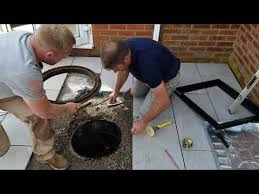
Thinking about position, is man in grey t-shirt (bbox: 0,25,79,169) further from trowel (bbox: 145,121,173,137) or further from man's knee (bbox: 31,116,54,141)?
trowel (bbox: 145,121,173,137)

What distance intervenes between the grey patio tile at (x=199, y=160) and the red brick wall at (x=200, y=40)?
1.51 metres

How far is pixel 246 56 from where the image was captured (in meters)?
2.74

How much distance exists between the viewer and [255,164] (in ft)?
6.43

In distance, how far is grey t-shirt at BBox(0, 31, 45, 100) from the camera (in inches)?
51.5

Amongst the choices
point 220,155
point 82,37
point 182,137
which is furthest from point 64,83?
point 220,155

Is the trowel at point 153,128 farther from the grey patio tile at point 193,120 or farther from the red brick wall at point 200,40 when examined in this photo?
the red brick wall at point 200,40

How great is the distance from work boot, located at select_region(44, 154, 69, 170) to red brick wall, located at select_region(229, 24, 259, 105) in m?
1.96

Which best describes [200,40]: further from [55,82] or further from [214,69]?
[55,82]

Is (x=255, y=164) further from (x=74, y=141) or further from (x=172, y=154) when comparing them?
(x=74, y=141)

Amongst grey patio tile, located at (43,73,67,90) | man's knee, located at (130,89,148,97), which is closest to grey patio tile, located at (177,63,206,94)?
man's knee, located at (130,89,148,97)

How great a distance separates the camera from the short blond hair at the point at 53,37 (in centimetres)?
133

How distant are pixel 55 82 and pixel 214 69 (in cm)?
193

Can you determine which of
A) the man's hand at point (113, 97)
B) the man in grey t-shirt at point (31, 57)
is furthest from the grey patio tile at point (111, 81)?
the man in grey t-shirt at point (31, 57)
